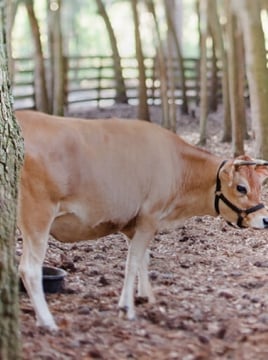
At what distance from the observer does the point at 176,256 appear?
7160 mm

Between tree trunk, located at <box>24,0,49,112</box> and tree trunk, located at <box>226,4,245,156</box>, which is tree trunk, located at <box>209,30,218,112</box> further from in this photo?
tree trunk, located at <box>226,4,245,156</box>

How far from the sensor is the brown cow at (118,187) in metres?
5.27

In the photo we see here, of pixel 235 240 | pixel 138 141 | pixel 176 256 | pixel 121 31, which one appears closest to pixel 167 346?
pixel 138 141

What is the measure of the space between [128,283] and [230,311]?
703 millimetres

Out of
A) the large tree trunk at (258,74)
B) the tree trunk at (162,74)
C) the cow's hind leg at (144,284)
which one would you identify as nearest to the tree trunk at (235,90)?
the large tree trunk at (258,74)

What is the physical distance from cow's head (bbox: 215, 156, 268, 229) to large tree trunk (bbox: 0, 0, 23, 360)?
194 cm

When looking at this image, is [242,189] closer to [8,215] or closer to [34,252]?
[34,252]

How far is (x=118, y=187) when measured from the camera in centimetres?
566

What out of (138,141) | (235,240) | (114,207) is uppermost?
(138,141)

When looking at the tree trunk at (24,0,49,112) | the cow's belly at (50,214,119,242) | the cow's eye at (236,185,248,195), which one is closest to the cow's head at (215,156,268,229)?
the cow's eye at (236,185,248,195)

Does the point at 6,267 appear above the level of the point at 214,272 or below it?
above

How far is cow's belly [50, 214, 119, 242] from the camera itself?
5.48 m

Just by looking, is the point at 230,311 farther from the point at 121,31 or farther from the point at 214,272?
the point at 121,31

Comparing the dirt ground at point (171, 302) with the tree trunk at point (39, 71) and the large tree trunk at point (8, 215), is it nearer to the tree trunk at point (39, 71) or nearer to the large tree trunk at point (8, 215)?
the large tree trunk at point (8, 215)
